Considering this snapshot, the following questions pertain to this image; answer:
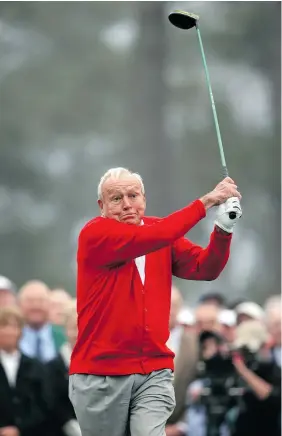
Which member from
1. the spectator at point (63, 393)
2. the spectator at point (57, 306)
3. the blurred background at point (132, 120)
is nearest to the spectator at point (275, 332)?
the spectator at point (57, 306)

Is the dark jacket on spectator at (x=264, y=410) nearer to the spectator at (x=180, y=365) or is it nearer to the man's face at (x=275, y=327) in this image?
the man's face at (x=275, y=327)

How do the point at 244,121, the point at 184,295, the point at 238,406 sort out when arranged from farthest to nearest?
the point at 244,121 < the point at 184,295 < the point at 238,406

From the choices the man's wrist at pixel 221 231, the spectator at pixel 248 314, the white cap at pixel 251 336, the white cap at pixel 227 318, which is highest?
the spectator at pixel 248 314

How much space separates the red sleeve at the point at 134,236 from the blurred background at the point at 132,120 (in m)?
12.9

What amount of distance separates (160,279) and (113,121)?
46.4 ft

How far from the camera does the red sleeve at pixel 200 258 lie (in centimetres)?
753

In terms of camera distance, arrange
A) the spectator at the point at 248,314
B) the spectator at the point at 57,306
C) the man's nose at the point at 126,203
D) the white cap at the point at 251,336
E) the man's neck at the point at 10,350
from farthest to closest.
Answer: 1. the spectator at the point at 248,314
2. the spectator at the point at 57,306
3. the white cap at the point at 251,336
4. the man's neck at the point at 10,350
5. the man's nose at the point at 126,203

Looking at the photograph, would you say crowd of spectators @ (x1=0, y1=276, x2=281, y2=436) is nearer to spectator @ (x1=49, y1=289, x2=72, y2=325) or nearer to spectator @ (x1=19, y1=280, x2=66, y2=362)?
spectator @ (x1=19, y1=280, x2=66, y2=362)

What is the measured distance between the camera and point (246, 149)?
21891mm

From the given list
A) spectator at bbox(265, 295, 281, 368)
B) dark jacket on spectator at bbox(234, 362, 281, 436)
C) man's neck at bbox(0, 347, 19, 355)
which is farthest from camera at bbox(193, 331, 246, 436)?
man's neck at bbox(0, 347, 19, 355)

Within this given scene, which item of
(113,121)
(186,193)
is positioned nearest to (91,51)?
(113,121)

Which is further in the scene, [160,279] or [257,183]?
[257,183]

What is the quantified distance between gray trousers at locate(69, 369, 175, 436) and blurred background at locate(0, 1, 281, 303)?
510 inches

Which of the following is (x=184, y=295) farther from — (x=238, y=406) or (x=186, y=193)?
(x=238, y=406)
